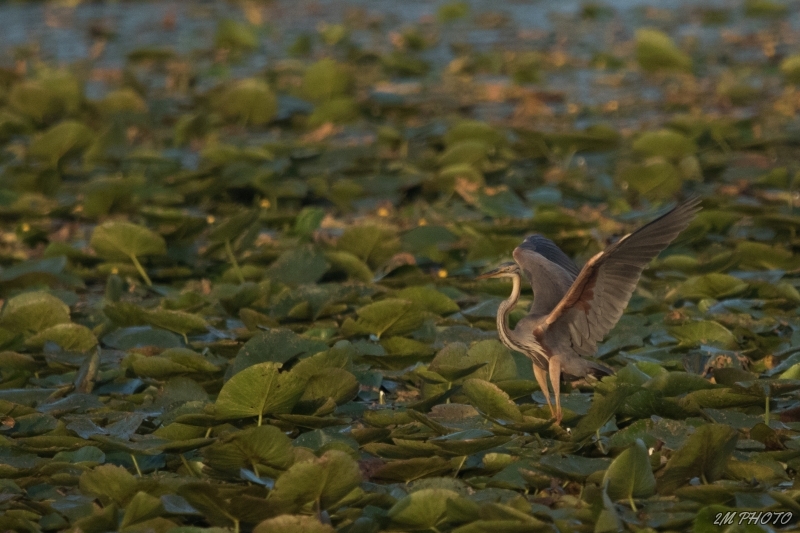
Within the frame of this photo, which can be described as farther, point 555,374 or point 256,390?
point 555,374

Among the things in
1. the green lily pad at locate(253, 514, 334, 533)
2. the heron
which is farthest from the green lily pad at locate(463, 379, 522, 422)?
the green lily pad at locate(253, 514, 334, 533)

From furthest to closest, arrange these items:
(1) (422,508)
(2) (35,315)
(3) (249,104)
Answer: (3) (249,104), (2) (35,315), (1) (422,508)

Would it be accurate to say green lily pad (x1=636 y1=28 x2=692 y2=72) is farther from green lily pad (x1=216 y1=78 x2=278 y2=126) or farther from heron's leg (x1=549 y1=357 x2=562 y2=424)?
heron's leg (x1=549 y1=357 x2=562 y2=424)

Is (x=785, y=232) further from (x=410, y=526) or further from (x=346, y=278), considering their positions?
(x=410, y=526)

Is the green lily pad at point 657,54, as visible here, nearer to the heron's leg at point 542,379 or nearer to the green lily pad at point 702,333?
the green lily pad at point 702,333

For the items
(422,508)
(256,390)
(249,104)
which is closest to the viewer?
(422,508)

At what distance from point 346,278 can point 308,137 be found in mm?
2492

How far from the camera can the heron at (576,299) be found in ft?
9.84

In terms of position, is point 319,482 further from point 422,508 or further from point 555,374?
point 555,374

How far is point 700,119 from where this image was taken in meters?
6.54

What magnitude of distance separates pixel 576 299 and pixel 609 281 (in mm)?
95

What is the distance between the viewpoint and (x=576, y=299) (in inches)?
125

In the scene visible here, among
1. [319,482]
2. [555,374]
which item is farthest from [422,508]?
[555,374]

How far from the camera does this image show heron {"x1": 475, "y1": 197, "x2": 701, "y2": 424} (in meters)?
3.00
